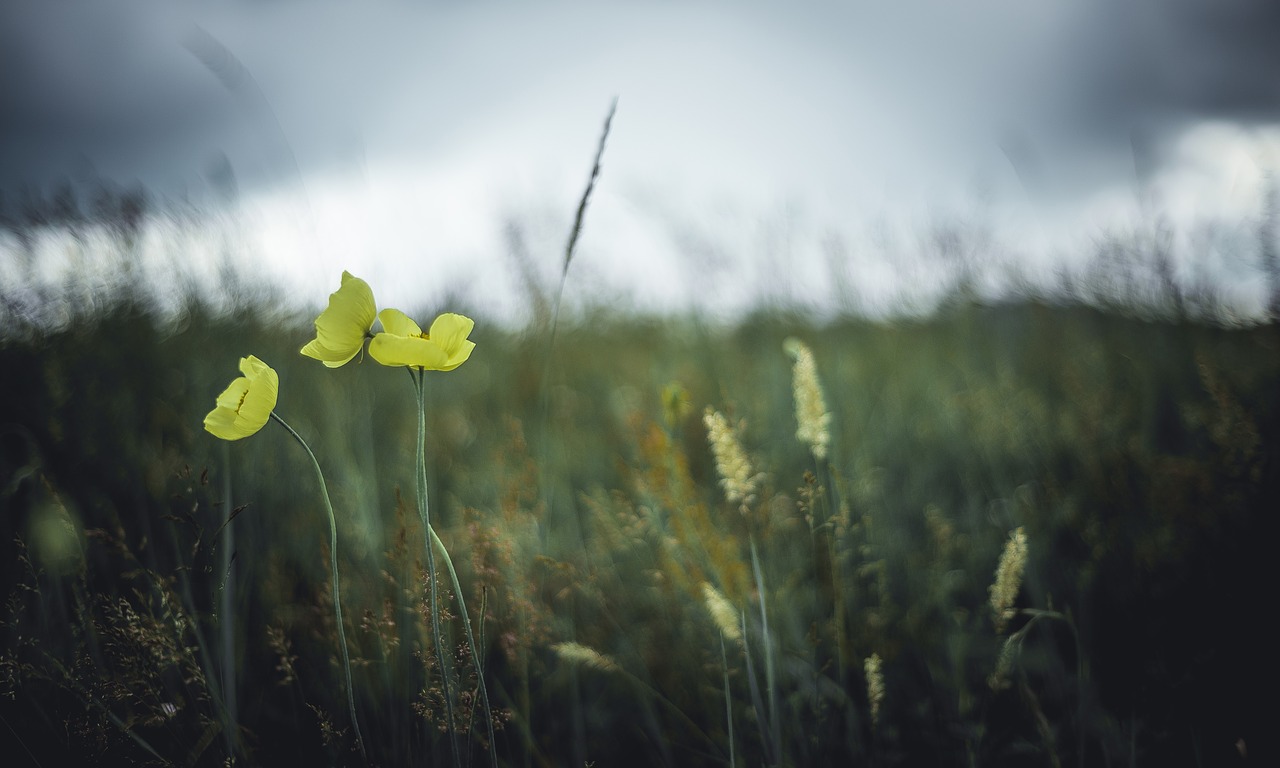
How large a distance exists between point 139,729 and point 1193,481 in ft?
7.77

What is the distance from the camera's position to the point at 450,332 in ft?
2.52

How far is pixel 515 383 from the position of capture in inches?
107

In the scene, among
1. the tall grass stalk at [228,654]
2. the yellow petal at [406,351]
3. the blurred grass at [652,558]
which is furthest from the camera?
the blurred grass at [652,558]

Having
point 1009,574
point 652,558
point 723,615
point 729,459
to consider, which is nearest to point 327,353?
point 729,459

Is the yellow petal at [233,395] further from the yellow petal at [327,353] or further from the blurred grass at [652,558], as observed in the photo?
the blurred grass at [652,558]

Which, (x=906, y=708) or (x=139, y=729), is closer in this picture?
(x=139, y=729)

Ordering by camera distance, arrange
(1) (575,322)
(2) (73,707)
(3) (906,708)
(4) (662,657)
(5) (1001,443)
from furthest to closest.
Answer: (1) (575,322), (5) (1001,443), (4) (662,657), (3) (906,708), (2) (73,707)

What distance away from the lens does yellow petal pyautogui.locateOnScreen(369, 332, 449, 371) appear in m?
0.68

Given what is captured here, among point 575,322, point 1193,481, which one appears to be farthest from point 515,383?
point 1193,481

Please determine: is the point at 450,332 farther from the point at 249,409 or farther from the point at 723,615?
the point at 723,615

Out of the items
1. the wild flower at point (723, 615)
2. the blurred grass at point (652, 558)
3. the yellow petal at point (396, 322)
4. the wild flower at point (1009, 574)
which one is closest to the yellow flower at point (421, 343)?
the yellow petal at point (396, 322)

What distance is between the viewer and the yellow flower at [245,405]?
0.74 metres

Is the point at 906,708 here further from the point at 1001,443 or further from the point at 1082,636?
the point at 1001,443

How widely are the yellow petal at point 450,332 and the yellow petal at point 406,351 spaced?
0.08 feet
